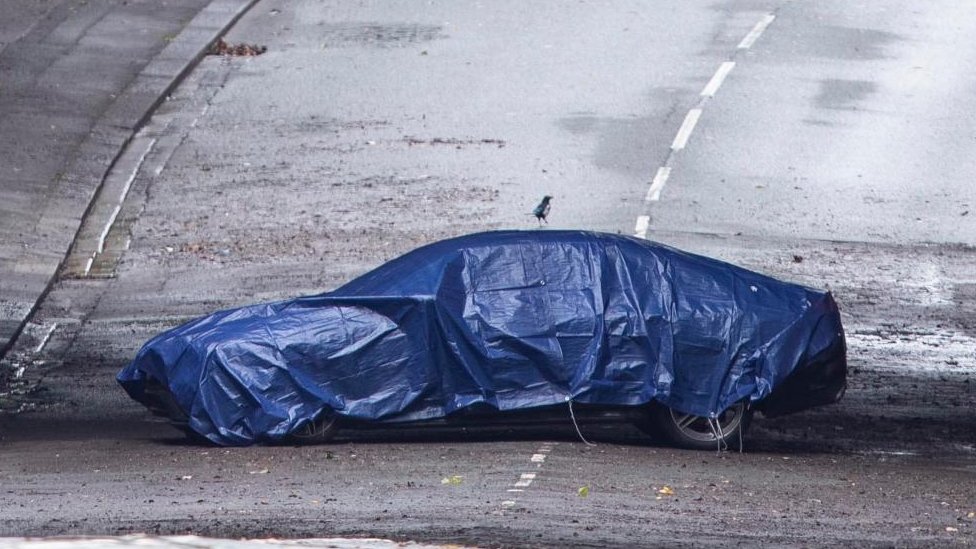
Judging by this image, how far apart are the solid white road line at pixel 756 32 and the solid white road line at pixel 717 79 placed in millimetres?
1011

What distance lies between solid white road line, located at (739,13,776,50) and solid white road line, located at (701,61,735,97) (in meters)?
1.01

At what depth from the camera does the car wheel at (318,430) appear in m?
12.4

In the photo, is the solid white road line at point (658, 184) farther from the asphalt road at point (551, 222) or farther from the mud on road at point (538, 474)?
the mud on road at point (538, 474)

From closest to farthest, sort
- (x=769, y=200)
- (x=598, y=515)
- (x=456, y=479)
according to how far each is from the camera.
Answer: (x=598, y=515), (x=456, y=479), (x=769, y=200)

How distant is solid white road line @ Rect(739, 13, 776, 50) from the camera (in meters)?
25.5

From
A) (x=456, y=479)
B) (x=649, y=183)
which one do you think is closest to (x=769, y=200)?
(x=649, y=183)

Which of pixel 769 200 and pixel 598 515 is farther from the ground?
pixel 598 515

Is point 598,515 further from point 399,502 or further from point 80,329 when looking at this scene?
point 80,329

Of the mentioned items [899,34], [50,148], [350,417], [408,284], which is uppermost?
[408,284]

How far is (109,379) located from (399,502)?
203 inches

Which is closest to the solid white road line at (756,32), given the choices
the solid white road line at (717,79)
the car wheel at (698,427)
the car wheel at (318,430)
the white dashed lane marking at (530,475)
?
the solid white road line at (717,79)

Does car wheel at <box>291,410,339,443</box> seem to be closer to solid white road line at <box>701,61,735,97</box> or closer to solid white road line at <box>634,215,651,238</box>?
solid white road line at <box>634,215,651,238</box>

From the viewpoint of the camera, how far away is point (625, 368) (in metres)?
12.3

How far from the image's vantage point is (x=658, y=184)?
779 inches
